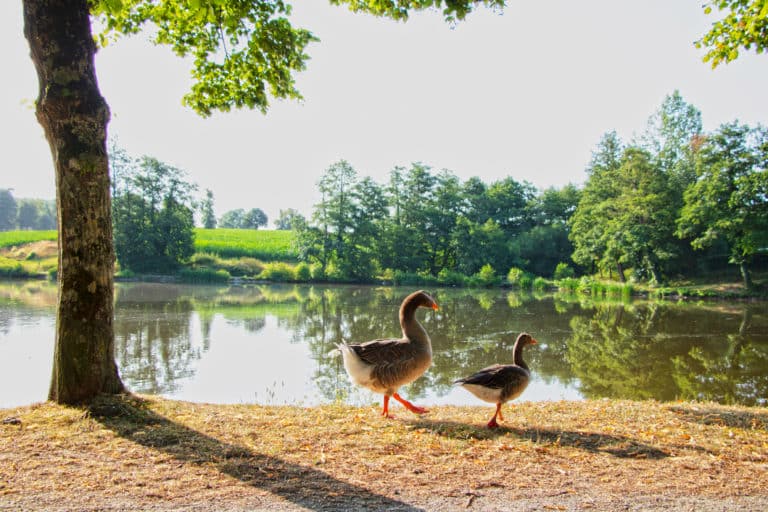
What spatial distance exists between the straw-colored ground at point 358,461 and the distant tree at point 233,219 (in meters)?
159

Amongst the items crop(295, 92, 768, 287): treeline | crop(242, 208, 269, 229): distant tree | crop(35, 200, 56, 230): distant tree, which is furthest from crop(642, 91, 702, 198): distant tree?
crop(35, 200, 56, 230): distant tree

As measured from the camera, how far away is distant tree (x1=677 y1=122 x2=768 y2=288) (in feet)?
129

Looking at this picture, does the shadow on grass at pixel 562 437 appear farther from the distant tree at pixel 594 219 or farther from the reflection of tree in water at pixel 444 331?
the distant tree at pixel 594 219

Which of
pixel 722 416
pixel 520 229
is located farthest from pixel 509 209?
pixel 722 416

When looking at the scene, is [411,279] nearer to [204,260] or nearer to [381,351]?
[204,260]

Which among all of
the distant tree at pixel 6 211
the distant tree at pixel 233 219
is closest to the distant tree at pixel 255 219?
the distant tree at pixel 233 219

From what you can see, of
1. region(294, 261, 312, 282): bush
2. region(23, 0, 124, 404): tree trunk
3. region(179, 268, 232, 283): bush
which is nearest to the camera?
region(23, 0, 124, 404): tree trunk

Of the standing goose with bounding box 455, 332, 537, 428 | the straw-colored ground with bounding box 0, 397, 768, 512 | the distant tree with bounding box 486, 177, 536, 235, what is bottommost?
the straw-colored ground with bounding box 0, 397, 768, 512

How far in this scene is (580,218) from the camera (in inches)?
2131

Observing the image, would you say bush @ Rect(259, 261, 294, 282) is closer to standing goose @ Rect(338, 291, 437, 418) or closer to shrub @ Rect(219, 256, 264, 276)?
shrub @ Rect(219, 256, 264, 276)

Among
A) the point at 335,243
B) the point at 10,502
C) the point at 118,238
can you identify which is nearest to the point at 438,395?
the point at 10,502

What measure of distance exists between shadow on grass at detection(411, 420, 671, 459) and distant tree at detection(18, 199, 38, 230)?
15800cm

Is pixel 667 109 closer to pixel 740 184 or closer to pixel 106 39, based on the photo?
pixel 740 184

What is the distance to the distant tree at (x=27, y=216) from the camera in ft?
429
